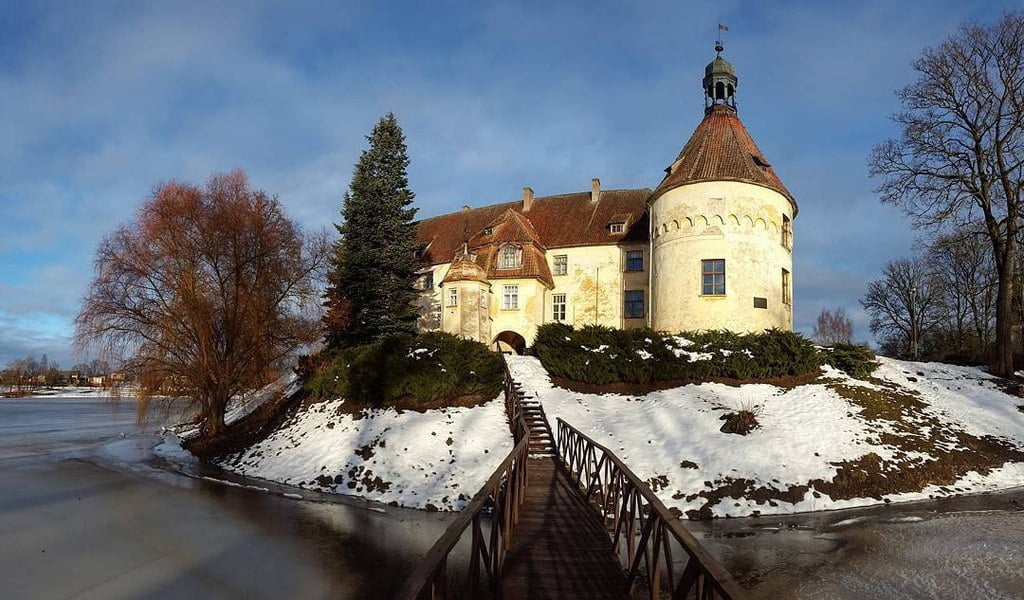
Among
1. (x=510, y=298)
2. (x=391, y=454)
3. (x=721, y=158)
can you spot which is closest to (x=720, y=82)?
(x=721, y=158)

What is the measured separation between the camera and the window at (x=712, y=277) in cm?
2638

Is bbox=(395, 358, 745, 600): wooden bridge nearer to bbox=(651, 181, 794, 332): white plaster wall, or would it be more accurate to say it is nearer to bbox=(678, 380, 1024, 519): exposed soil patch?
bbox=(678, 380, 1024, 519): exposed soil patch

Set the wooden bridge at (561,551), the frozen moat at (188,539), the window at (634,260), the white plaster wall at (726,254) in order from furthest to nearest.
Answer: the window at (634,260) < the white plaster wall at (726,254) < the frozen moat at (188,539) < the wooden bridge at (561,551)

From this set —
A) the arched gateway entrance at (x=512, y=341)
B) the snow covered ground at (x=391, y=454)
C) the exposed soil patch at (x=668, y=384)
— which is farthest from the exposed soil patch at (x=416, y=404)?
the arched gateway entrance at (x=512, y=341)

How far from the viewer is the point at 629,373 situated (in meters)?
21.8

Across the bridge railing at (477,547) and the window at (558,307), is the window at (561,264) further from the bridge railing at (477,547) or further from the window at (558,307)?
the bridge railing at (477,547)

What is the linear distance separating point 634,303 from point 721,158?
342 inches

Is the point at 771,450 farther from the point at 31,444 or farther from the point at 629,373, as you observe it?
the point at 31,444

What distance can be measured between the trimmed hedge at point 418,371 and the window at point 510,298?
11002 mm

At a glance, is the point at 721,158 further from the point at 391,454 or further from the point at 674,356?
the point at 391,454

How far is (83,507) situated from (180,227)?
1069 cm

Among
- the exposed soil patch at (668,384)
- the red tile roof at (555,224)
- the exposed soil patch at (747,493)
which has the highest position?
the red tile roof at (555,224)

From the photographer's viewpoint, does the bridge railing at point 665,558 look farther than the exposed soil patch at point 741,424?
No

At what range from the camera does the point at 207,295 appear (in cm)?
2177
